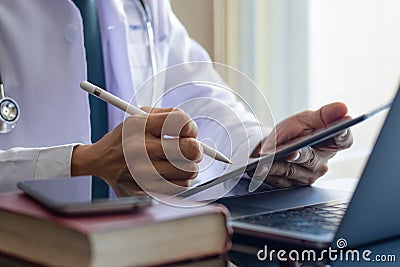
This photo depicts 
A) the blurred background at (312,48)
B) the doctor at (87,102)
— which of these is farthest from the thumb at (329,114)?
the blurred background at (312,48)

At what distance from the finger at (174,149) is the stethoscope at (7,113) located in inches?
13.1

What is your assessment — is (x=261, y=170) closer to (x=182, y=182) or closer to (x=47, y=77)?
(x=182, y=182)

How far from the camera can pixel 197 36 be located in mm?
2154

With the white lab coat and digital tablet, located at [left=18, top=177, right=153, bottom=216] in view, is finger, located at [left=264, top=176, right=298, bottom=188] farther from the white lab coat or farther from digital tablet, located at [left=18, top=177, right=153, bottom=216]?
digital tablet, located at [left=18, top=177, right=153, bottom=216]

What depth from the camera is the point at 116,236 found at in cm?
48

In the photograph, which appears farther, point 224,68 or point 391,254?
point 224,68

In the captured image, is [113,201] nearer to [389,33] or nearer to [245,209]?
[245,209]

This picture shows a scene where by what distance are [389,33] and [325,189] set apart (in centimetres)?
99

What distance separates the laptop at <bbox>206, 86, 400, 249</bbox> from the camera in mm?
571

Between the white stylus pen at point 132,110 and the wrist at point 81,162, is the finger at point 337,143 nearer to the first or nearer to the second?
the white stylus pen at point 132,110

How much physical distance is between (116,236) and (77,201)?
56mm

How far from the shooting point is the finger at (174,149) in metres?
0.72

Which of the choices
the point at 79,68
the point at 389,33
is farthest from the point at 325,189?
the point at 389,33

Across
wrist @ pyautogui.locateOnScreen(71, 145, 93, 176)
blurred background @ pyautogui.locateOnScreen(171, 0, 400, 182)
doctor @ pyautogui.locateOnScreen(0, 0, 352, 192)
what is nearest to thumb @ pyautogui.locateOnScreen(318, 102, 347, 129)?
doctor @ pyautogui.locateOnScreen(0, 0, 352, 192)
